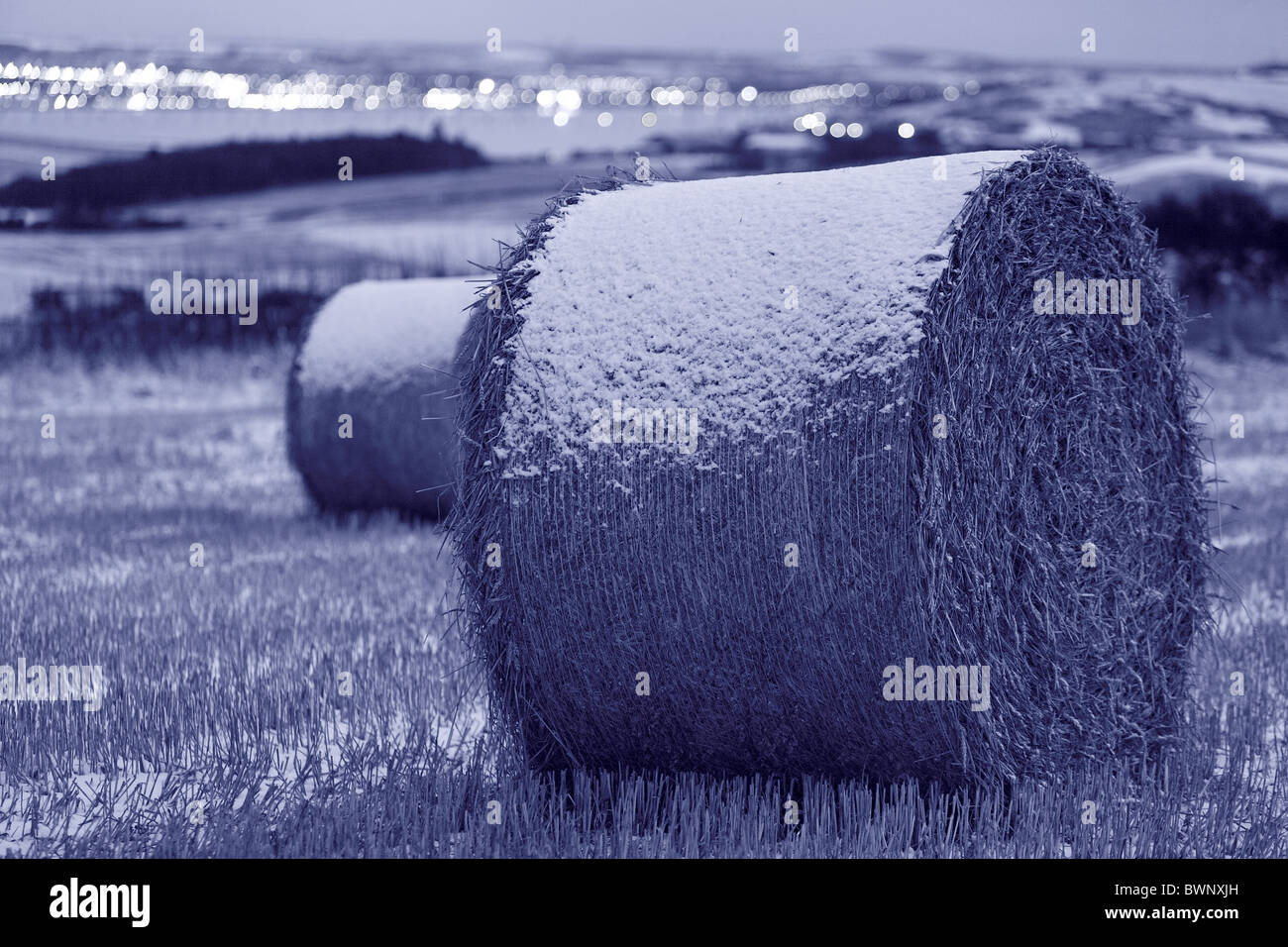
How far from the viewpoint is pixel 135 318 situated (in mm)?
27531

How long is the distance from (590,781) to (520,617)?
631 mm

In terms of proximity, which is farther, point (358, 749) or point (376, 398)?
point (376, 398)

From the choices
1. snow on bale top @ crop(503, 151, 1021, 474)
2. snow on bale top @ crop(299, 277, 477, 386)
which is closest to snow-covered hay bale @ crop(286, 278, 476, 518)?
snow on bale top @ crop(299, 277, 477, 386)

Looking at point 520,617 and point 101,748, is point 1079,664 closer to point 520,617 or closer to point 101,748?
point 520,617

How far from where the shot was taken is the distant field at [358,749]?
14.0ft

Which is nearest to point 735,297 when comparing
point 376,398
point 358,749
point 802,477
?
point 802,477

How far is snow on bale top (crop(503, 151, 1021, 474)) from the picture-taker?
14.3 feet

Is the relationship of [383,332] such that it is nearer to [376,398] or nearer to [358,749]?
[376,398]

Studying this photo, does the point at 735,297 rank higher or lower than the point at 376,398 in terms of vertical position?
higher

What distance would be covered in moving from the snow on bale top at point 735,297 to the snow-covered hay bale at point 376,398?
609cm

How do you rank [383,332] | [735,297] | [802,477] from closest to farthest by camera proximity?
1. [802,477]
2. [735,297]
3. [383,332]

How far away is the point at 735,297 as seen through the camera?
4.59m

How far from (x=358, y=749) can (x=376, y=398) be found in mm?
6649

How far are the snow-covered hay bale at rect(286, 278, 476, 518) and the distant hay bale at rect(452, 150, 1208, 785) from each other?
6.15 m
